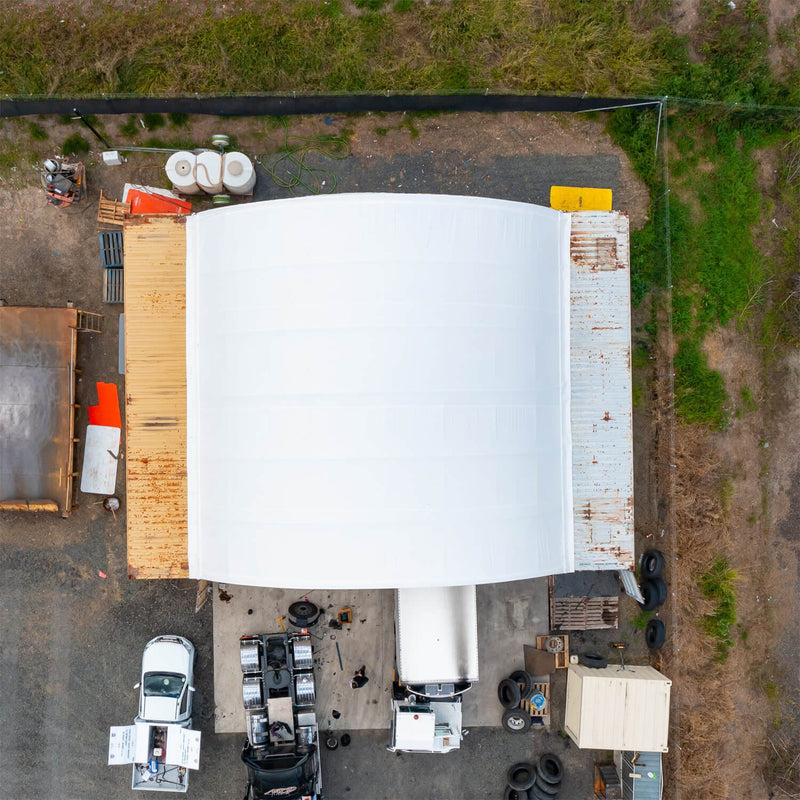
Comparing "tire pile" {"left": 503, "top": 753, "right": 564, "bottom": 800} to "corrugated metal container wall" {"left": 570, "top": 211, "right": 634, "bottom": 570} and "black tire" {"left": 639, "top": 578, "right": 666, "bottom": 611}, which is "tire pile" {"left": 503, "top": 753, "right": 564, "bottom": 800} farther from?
"corrugated metal container wall" {"left": 570, "top": 211, "right": 634, "bottom": 570}

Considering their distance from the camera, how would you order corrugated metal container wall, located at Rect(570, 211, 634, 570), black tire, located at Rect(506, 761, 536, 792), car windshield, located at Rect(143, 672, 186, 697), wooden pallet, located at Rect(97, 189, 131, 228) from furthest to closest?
wooden pallet, located at Rect(97, 189, 131, 228)
black tire, located at Rect(506, 761, 536, 792)
car windshield, located at Rect(143, 672, 186, 697)
corrugated metal container wall, located at Rect(570, 211, 634, 570)

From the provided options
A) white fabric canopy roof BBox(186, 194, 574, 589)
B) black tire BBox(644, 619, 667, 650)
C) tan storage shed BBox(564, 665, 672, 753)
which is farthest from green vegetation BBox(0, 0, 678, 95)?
tan storage shed BBox(564, 665, 672, 753)

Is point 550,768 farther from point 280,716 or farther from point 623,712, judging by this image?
point 280,716

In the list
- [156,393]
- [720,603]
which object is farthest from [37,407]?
[720,603]

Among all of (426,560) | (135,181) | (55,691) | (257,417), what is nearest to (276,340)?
(257,417)

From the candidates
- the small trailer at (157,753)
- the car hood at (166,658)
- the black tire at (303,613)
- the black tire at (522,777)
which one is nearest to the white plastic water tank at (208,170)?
the black tire at (303,613)

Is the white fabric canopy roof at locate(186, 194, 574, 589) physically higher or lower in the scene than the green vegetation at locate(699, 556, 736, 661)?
higher
